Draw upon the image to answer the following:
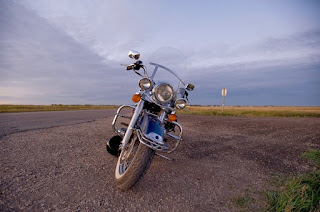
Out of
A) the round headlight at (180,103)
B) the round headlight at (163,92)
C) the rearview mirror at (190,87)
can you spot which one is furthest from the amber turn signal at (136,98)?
the rearview mirror at (190,87)

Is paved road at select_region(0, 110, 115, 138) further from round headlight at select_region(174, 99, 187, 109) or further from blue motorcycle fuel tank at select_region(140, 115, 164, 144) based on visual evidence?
round headlight at select_region(174, 99, 187, 109)

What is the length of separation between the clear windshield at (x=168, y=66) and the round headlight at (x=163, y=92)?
2.02 feet

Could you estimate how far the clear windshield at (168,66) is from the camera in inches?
143

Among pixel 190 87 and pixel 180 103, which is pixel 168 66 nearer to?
pixel 190 87

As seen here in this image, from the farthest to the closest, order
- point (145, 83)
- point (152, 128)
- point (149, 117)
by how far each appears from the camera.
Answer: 1. point (149, 117)
2. point (145, 83)
3. point (152, 128)

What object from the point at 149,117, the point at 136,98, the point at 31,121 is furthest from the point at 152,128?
the point at 31,121

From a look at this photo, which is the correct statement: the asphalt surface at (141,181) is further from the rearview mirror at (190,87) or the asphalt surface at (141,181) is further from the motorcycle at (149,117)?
the rearview mirror at (190,87)

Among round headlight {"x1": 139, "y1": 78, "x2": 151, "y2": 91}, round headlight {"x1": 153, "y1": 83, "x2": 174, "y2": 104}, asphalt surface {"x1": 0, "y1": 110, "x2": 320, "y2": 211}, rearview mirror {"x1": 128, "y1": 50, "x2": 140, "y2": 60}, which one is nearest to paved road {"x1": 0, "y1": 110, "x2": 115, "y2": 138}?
asphalt surface {"x1": 0, "y1": 110, "x2": 320, "y2": 211}

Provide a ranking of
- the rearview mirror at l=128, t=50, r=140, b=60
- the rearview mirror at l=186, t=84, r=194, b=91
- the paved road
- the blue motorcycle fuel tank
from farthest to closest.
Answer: the paved road < the rearview mirror at l=186, t=84, r=194, b=91 < the rearview mirror at l=128, t=50, r=140, b=60 < the blue motorcycle fuel tank

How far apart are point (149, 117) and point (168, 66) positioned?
1.15 m

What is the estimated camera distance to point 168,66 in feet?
12.4

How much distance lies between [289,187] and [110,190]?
2.69m

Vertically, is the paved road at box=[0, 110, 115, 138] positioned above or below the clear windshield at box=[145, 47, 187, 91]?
below

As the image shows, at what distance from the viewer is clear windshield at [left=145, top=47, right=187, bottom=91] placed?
3.64 meters
